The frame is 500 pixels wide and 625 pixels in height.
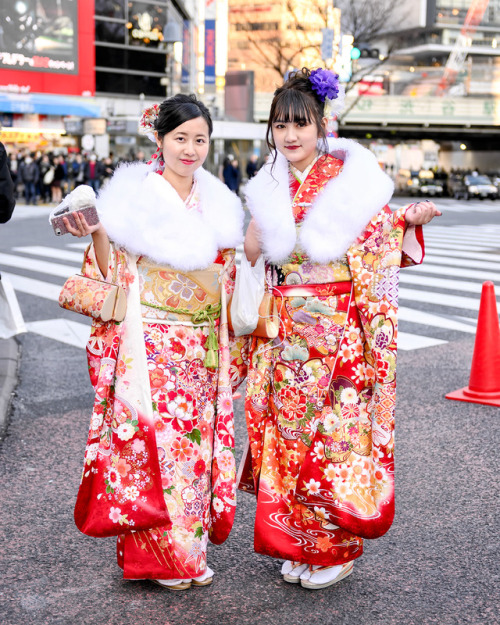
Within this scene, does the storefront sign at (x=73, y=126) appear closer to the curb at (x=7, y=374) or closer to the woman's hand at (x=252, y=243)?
the curb at (x=7, y=374)

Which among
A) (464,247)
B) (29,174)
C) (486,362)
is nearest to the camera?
(486,362)

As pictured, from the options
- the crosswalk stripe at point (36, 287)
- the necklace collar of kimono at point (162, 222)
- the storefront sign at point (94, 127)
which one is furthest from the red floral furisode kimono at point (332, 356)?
the storefront sign at point (94, 127)

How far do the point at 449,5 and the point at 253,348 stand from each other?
10705cm

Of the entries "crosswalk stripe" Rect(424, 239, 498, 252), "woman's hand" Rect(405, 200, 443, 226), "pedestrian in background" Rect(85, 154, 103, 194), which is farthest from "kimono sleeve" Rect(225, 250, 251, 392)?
"pedestrian in background" Rect(85, 154, 103, 194)

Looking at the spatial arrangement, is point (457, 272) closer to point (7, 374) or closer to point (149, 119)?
point (7, 374)

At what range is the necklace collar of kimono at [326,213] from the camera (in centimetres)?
255

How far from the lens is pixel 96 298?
249 centimetres

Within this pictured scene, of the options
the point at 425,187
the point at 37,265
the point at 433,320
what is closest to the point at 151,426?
the point at 433,320

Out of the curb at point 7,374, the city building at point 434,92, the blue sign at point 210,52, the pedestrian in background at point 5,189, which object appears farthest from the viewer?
the blue sign at point 210,52

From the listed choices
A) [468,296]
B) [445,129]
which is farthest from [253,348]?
[445,129]

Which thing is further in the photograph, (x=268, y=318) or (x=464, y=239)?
(x=464, y=239)

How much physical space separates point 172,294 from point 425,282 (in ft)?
24.7

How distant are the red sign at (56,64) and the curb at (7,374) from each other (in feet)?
82.9

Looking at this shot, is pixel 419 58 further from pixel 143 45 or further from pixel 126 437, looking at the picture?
pixel 126 437
